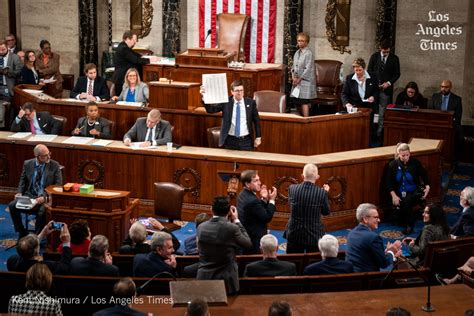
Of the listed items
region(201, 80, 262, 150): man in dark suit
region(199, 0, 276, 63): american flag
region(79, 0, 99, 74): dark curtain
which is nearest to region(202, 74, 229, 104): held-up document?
region(201, 80, 262, 150): man in dark suit

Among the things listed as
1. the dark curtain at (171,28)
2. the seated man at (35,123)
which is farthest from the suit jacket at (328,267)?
the dark curtain at (171,28)

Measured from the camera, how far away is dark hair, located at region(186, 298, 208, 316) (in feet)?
19.2

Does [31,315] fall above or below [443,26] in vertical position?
below

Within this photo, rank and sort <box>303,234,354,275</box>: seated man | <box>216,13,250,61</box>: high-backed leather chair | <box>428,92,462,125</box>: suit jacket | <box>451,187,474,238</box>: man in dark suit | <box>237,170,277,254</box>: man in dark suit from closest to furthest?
<box>303,234,354,275</box>: seated man < <box>237,170,277,254</box>: man in dark suit < <box>451,187,474,238</box>: man in dark suit < <box>428,92,462,125</box>: suit jacket < <box>216,13,250,61</box>: high-backed leather chair

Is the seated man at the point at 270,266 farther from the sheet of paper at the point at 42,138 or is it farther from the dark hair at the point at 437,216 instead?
the sheet of paper at the point at 42,138

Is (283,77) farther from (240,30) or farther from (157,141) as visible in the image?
(157,141)

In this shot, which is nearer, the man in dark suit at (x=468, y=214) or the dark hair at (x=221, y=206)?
the dark hair at (x=221, y=206)

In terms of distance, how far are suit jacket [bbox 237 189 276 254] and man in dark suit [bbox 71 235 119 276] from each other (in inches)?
59.0

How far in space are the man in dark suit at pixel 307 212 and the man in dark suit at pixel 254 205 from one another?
1.07 feet

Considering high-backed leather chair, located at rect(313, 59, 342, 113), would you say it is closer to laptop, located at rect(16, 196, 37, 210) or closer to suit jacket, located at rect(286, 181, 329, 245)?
laptop, located at rect(16, 196, 37, 210)

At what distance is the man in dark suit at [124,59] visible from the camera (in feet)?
46.3

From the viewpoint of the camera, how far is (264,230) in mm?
8805

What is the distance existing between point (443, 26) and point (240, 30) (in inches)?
140

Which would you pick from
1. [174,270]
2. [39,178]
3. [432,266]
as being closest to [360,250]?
[432,266]
